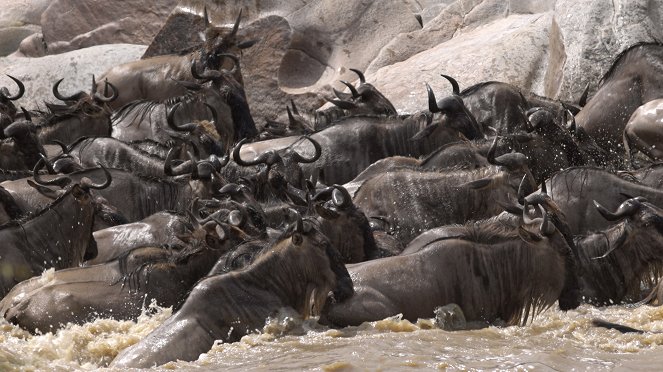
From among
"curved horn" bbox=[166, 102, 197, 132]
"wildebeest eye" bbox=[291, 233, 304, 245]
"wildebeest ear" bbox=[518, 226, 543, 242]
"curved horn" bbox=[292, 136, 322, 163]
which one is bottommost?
"curved horn" bbox=[166, 102, 197, 132]

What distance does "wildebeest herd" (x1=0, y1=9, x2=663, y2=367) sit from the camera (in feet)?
31.3

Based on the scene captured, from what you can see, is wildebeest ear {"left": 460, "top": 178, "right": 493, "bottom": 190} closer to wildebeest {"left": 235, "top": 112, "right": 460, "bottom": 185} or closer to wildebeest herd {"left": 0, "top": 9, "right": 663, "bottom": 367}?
wildebeest herd {"left": 0, "top": 9, "right": 663, "bottom": 367}

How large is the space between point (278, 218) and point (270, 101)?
744 centimetres

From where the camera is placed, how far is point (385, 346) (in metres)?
8.77

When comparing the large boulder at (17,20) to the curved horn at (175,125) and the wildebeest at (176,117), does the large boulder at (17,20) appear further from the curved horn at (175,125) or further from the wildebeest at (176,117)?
the curved horn at (175,125)

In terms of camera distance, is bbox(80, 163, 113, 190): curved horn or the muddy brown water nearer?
the muddy brown water

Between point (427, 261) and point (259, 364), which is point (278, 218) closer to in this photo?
point (427, 261)

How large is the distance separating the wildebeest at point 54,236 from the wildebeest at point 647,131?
525 cm

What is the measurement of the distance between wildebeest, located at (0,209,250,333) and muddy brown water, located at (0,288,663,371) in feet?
0.44

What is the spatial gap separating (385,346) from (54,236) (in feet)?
12.9

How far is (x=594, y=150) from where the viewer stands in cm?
Result: 1384

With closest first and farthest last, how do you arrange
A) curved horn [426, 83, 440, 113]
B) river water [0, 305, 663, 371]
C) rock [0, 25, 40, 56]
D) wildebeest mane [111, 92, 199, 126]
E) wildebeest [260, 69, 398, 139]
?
river water [0, 305, 663, 371]
curved horn [426, 83, 440, 113]
wildebeest [260, 69, 398, 139]
wildebeest mane [111, 92, 199, 126]
rock [0, 25, 40, 56]

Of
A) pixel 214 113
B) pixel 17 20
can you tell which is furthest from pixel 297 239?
pixel 17 20

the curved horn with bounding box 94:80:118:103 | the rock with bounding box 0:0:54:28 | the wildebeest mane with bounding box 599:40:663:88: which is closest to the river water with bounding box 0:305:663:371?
the wildebeest mane with bounding box 599:40:663:88
